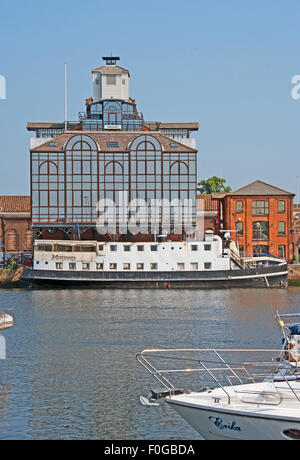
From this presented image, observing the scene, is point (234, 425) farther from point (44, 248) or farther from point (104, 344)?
point (44, 248)

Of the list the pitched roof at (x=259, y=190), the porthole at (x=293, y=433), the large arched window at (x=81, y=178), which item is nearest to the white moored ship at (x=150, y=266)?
the large arched window at (x=81, y=178)

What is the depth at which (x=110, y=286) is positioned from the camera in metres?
88.1

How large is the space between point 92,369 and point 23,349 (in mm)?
7037

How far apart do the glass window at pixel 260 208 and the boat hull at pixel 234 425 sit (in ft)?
277

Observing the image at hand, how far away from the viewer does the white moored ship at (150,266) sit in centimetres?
8731

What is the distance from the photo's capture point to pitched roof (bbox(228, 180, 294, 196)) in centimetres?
10441

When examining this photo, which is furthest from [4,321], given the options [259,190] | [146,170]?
[259,190]

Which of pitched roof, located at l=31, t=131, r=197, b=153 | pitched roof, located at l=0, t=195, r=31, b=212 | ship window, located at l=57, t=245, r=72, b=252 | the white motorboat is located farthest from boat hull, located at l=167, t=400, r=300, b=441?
pitched roof, located at l=0, t=195, r=31, b=212

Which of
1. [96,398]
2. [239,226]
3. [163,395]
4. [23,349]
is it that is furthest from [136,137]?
[163,395]

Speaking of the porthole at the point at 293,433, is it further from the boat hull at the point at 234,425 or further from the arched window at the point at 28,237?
the arched window at the point at 28,237

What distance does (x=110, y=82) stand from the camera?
10600 cm

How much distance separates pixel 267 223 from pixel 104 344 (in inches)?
2535

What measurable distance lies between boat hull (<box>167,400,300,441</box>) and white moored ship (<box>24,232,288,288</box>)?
217 ft
